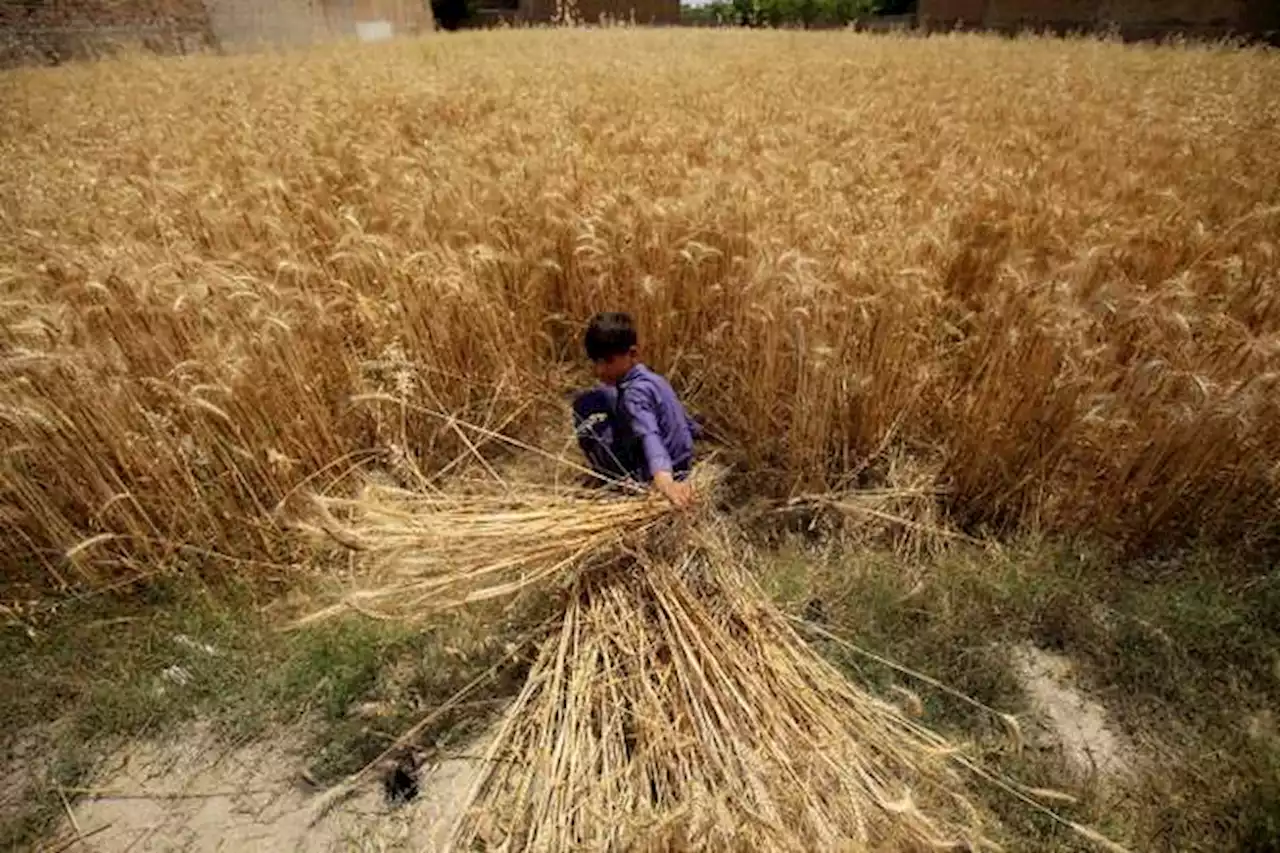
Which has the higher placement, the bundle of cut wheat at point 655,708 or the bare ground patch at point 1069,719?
the bundle of cut wheat at point 655,708

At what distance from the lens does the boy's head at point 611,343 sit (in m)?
2.43

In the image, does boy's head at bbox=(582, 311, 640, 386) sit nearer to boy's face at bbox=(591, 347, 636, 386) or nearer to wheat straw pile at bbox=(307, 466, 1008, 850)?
boy's face at bbox=(591, 347, 636, 386)

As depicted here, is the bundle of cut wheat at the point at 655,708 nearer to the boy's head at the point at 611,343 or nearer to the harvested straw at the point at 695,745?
the harvested straw at the point at 695,745

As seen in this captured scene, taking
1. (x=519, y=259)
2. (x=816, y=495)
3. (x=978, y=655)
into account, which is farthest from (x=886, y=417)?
(x=519, y=259)

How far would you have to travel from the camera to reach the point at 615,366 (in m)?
2.50

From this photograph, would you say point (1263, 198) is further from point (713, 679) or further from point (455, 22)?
point (455, 22)

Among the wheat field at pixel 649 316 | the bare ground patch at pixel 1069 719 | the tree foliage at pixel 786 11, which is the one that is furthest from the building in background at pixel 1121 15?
the bare ground patch at pixel 1069 719

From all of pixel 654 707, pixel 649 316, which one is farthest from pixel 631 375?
pixel 654 707

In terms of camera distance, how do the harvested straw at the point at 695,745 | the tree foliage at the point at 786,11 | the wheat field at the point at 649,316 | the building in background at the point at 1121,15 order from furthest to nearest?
the tree foliage at the point at 786,11, the building in background at the point at 1121,15, the wheat field at the point at 649,316, the harvested straw at the point at 695,745

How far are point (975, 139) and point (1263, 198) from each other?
6.87ft

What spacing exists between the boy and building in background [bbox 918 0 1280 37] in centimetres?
2343

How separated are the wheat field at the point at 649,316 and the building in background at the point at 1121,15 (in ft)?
69.5

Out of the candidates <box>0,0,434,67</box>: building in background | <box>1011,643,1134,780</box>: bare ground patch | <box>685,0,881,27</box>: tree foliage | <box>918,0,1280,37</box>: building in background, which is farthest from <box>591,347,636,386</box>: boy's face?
<box>685,0,881,27</box>: tree foliage

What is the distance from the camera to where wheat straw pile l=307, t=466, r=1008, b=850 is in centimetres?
153
